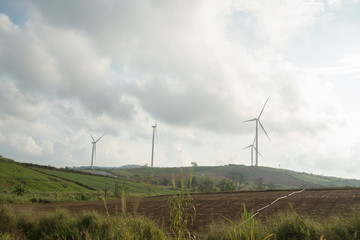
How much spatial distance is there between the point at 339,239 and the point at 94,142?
95316mm

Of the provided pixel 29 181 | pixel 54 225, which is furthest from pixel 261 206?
pixel 29 181

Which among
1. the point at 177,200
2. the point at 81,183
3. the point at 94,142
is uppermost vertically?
the point at 94,142

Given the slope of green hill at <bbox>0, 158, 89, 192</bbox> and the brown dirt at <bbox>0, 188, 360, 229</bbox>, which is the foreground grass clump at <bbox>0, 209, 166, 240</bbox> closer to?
the brown dirt at <bbox>0, 188, 360, 229</bbox>

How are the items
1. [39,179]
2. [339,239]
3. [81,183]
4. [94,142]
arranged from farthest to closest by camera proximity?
[94,142] < [81,183] < [39,179] < [339,239]

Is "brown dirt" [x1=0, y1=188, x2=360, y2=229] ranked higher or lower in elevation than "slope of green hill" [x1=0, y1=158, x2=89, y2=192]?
higher

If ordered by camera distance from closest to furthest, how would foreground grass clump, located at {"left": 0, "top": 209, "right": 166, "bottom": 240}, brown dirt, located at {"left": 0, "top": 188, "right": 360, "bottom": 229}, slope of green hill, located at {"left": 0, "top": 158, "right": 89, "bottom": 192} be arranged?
foreground grass clump, located at {"left": 0, "top": 209, "right": 166, "bottom": 240} < brown dirt, located at {"left": 0, "top": 188, "right": 360, "bottom": 229} < slope of green hill, located at {"left": 0, "top": 158, "right": 89, "bottom": 192}

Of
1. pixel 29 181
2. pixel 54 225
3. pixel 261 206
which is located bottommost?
pixel 29 181

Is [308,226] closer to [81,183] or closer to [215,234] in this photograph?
[215,234]

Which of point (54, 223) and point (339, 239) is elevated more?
point (339, 239)

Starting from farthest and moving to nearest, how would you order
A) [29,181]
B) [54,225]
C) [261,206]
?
[29,181]
[261,206]
[54,225]

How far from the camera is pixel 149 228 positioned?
403 inches

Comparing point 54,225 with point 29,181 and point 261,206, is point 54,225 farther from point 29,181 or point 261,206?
point 29,181

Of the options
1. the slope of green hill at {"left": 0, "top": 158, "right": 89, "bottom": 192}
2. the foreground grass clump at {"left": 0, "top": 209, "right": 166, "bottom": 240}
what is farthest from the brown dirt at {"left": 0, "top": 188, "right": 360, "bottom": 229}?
the slope of green hill at {"left": 0, "top": 158, "right": 89, "bottom": 192}

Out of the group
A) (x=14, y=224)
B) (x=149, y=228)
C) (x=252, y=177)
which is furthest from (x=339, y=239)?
(x=252, y=177)
